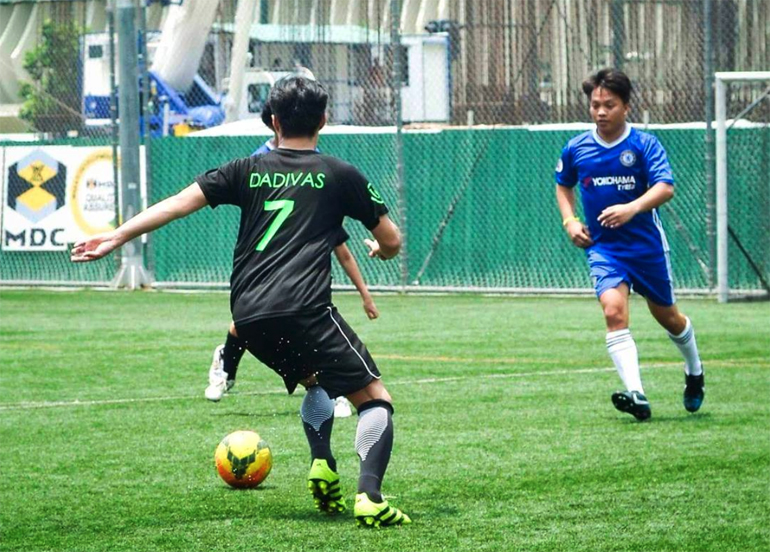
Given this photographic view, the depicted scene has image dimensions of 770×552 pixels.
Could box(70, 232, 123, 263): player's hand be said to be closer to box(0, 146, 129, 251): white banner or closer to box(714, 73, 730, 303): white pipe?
box(714, 73, 730, 303): white pipe

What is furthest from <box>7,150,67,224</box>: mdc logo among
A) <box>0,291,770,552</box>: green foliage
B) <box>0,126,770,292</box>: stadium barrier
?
<box>0,291,770,552</box>: green foliage

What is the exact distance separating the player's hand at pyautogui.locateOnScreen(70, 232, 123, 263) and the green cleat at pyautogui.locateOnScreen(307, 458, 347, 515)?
4.06 ft

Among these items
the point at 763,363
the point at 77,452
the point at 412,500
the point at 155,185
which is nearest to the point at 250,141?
the point at 155,185

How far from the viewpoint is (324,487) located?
21.9ft

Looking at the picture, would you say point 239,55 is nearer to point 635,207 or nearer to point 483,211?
point 483,211

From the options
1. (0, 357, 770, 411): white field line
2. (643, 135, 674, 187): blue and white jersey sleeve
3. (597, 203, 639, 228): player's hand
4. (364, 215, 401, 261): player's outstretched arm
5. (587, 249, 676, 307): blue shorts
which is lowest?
(0, 357, 770, 411): white field line

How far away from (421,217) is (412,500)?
1309 cm

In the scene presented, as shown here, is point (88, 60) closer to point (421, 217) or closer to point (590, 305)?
point (421, 217)

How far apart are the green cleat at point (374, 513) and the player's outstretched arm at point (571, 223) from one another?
3.46 metres

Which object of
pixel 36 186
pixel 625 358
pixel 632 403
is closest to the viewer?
pixel 632 403

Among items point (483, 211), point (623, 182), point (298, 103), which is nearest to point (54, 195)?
point (483, 211)

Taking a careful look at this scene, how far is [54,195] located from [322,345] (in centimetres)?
1629

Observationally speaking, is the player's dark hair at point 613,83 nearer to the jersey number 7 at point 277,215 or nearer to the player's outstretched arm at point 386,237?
the player's outstretched arm at point 386,237

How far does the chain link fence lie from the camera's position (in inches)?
723
